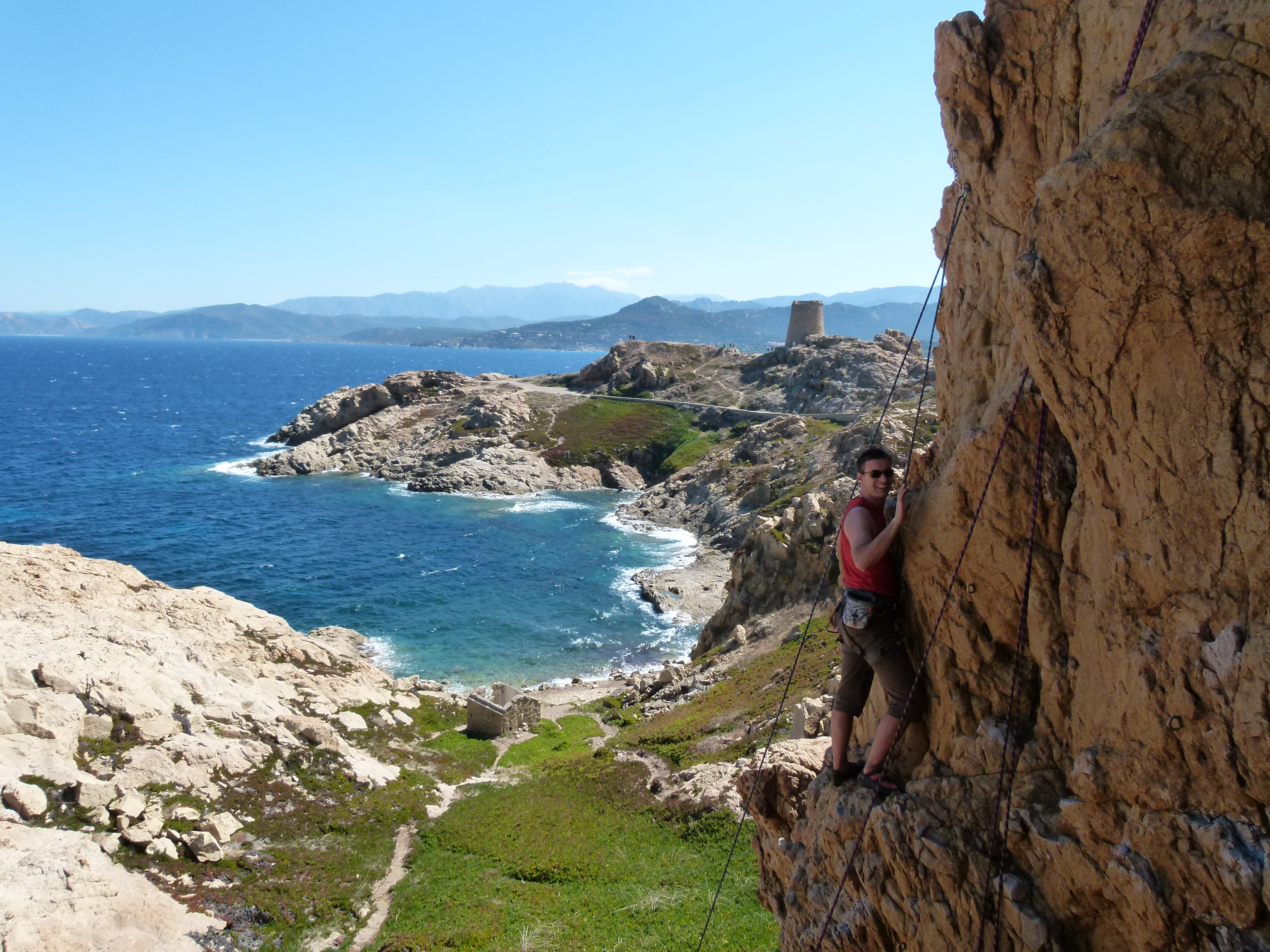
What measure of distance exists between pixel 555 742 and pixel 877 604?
99.9ft

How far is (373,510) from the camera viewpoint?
91.0 metres

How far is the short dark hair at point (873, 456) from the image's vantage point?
940 cm

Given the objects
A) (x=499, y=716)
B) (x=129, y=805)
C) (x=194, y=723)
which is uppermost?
(x=194, y=723)

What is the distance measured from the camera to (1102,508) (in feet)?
23.9

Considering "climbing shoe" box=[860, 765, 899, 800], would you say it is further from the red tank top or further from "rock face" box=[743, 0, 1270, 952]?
the red tank top

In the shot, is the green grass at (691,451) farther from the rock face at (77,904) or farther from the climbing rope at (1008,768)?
the climbing rope at (1008,768)

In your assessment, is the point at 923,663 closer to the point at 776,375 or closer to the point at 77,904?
the point at 77,904

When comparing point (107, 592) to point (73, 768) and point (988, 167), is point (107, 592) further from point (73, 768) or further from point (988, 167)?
point (988, 167)

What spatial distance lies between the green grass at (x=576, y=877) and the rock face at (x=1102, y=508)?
1102cm

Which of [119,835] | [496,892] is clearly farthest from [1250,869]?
[119,835]

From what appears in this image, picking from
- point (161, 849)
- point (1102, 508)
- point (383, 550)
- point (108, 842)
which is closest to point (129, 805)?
point (108, 842)

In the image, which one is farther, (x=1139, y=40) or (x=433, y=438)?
(x=433, y=438)

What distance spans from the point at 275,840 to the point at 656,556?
53759mm

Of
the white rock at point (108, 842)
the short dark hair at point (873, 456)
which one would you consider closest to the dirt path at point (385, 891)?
the white rock at point (108, 842)
